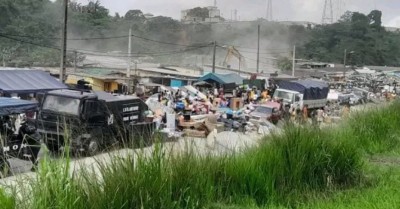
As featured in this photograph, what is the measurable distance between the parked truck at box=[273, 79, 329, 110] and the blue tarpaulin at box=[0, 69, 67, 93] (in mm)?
16727

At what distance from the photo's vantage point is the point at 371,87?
6781 centimetres

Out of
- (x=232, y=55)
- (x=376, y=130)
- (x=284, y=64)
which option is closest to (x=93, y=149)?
(x=376, y=130)

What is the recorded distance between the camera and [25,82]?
2352 cm

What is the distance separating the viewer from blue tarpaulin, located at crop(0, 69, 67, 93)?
22203 mm

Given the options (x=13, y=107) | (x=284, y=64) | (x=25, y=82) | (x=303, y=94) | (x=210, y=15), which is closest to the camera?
(x=13, y=107)

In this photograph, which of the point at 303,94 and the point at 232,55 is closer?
the point at 303,94

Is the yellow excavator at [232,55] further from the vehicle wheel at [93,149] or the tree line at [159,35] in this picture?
the vehicle wheel at [93,149]

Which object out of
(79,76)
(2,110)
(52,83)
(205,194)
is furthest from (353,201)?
(79,76)

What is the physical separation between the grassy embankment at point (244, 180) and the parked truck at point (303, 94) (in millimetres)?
26518

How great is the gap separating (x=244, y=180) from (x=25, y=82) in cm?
1884

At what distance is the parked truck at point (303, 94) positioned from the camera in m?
36.6

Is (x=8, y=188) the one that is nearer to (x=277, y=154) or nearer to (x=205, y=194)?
(x=205, y=194)

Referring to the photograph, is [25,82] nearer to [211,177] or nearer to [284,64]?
[211,177]

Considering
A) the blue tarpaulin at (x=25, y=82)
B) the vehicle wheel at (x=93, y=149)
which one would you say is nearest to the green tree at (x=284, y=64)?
the blue tarpaulin at (x=25, y=82)
